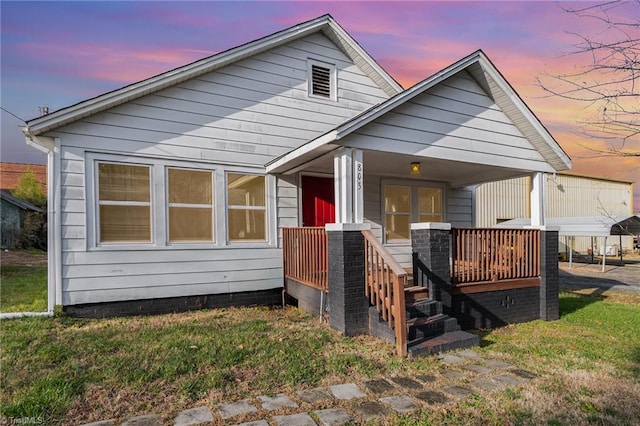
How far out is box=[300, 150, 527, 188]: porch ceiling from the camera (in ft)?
22.3

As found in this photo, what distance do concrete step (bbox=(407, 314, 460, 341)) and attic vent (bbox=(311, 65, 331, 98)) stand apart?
5553 mm

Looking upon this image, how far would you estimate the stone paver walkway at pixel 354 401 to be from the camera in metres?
→ 2.98

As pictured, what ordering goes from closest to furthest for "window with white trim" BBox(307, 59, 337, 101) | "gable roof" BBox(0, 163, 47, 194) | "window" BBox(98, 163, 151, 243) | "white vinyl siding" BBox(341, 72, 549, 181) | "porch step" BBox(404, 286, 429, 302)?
"porch step" BBox(404, 286, 429, 302)
"white vinyl siding" BBox(341, 72, 549, 181)
"window" BBox(98, 163, 151, 243)
"window with white trim" BBox(307, 59, 337, 101)
"gable roof" BBox(0, 163, 47, 194)

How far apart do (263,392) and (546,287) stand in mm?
5833

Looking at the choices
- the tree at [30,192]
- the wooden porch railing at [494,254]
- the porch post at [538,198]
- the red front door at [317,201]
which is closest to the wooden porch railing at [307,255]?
the red front door at [317,201]

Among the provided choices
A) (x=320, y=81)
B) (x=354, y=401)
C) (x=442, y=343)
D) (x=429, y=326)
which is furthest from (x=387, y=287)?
(x=320, y=81)

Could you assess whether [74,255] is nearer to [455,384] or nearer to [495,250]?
[455,384]

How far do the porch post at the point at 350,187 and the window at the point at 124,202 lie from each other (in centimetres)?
364

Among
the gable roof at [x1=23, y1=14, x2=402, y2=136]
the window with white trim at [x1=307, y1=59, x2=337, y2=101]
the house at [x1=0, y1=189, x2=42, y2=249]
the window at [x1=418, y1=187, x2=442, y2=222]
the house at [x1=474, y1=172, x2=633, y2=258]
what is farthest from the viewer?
the house at [x1=474, y1=172, x2=633, y2=258]

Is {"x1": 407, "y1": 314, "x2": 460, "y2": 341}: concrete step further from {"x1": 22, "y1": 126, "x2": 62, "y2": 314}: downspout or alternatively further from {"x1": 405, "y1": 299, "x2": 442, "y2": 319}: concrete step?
{"x1": 22, "y1": 126, "x2": 62, "y2": 314}: downspout

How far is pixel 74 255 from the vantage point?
6.09m

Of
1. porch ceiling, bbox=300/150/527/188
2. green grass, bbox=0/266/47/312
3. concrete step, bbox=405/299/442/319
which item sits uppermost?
porch ceiling, bbox=300/150/527/188

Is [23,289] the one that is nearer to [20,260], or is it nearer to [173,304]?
[173,304]

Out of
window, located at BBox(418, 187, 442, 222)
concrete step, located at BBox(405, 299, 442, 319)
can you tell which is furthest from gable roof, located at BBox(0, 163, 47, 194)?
concrete step, located at BBox(405, 299, 442, 319)
